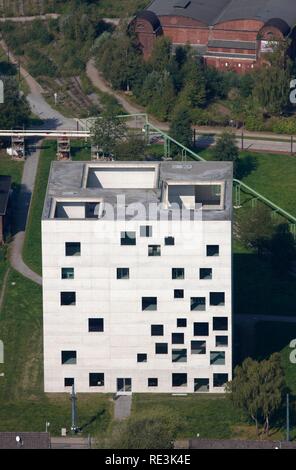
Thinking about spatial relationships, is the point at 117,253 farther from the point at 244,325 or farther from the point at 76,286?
the point at 244,325

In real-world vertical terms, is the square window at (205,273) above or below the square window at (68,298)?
above

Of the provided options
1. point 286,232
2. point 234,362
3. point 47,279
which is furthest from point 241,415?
point 286,232

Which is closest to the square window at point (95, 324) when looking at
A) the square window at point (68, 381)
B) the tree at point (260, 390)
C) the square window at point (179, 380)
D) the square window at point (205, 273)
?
the square window at point (68, 381)

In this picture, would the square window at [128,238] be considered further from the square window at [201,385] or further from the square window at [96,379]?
the square window at [201,385]

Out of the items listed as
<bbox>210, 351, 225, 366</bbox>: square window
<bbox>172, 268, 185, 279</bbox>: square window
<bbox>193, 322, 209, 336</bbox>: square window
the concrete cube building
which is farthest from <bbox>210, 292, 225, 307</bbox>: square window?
<bbox>210, 351, 225, 366</bbox>: square window

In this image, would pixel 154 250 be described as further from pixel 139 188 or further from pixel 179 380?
pixel 179 380

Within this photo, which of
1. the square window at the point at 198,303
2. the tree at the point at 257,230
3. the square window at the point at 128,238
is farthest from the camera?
the tree at the point at 257,230
